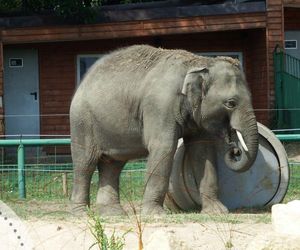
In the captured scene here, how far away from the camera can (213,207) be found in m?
10.0

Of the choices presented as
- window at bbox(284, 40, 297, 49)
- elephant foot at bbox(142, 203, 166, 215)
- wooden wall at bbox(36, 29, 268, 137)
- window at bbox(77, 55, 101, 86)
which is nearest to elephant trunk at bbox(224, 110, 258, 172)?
elephant foot at bbox(142, 203, 166, 215)

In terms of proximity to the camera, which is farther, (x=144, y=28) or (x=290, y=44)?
(x=290, y=44)

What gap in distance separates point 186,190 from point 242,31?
11767 millimetres

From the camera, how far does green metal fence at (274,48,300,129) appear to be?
66.3 ft

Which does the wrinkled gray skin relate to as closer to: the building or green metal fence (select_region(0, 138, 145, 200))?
green metal fence (select_region(0, 138, 145, 200))

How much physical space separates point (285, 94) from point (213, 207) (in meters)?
10.9

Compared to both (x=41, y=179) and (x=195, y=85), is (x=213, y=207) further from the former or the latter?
(x=41, y=179)

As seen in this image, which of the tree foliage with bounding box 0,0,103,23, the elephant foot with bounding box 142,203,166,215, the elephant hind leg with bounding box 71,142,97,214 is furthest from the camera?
the tree foliage with bounding box 0,0,103,23

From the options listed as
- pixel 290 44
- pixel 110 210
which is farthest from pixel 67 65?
pixel 110 210

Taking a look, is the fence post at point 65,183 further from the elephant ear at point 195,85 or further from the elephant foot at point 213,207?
the elephant ear at point 195,85

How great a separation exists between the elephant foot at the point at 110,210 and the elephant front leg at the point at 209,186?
938mm

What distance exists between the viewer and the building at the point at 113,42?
20.3m

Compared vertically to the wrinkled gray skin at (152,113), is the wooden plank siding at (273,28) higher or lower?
higher

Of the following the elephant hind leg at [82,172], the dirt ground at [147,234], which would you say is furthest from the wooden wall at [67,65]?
the dirt ground at [147,234]
